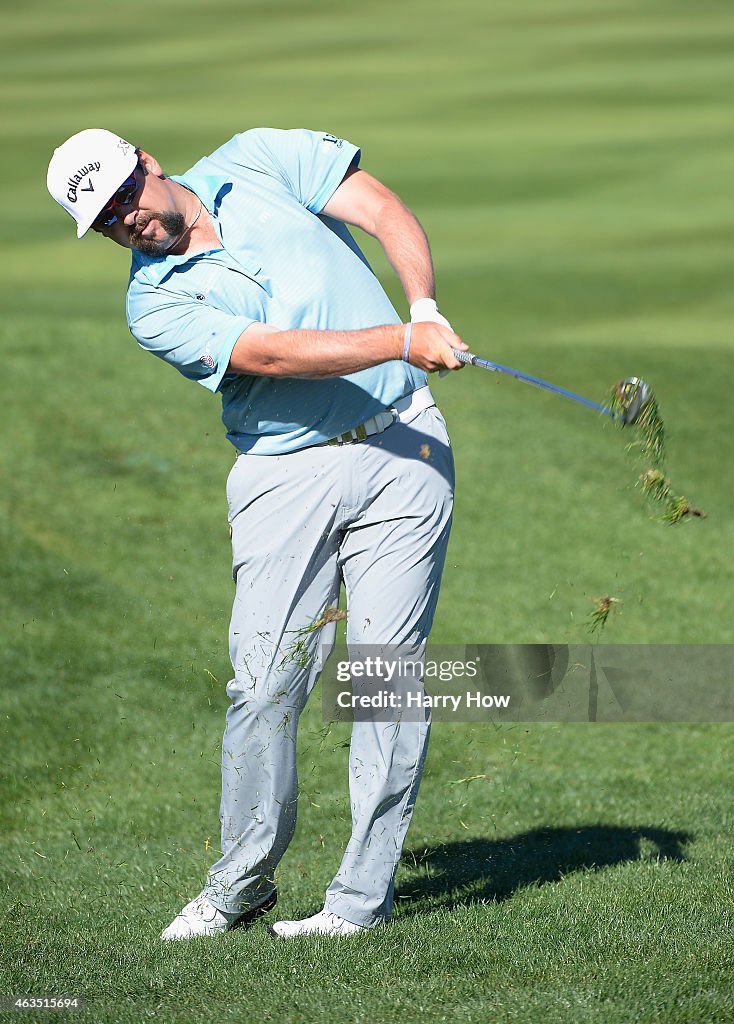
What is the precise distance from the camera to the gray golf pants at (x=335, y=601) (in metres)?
4.20

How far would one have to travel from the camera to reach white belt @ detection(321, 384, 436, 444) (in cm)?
421

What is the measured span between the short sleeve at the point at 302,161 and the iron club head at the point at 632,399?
1.02 m

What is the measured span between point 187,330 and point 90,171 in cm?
48

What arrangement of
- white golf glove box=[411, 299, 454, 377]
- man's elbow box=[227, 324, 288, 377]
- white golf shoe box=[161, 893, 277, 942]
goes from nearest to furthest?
man's elbow box=[227, 324, 288, 377] < white golf glove box=[411, 299, 454, 377] < white golf shoe box=[161, 893, 277, 942]

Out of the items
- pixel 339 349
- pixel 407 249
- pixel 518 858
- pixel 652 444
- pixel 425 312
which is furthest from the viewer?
pixel 518 858

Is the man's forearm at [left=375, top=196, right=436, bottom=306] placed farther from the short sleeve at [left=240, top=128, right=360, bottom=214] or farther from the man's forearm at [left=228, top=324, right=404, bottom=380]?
the man's forearm at [left=228, top=324, right=404, bottom=380]

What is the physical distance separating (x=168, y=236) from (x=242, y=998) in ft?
6.47

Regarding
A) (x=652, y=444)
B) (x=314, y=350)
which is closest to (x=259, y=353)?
(x=314, y=350)

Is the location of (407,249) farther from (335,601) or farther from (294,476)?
(335,601)

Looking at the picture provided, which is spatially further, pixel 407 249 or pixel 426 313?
pixel 407 249

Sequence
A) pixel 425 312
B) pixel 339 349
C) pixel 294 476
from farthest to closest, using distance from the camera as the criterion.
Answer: pixel 294 476, pixel 425 312, pixel 339 349

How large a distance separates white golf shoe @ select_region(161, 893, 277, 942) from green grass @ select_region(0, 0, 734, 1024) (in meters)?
0.10

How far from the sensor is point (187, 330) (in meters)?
4.04

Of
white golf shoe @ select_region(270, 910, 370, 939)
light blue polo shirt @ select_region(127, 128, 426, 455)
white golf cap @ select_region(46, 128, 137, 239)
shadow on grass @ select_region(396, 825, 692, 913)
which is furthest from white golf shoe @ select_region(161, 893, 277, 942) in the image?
white golf cap @ select_region(46, 128, 137, 239)
